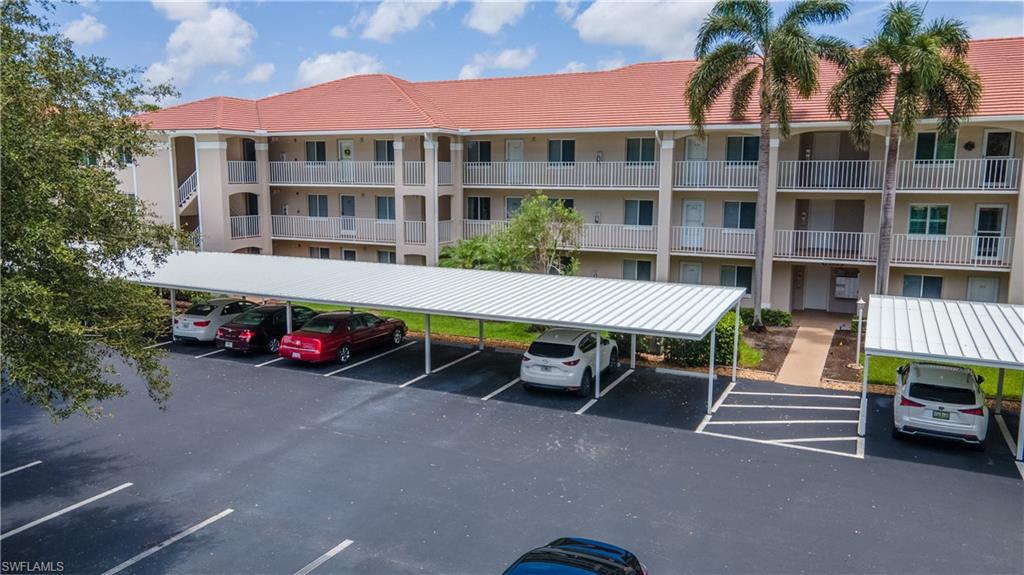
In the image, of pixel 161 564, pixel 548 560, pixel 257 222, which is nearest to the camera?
pixel 548 560

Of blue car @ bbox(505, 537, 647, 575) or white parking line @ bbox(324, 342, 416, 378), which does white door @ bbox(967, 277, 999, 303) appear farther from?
blue car @ bbox(505, 537, 647, 575)

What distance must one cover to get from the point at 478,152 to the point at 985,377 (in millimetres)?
20748

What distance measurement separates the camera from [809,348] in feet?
74.8

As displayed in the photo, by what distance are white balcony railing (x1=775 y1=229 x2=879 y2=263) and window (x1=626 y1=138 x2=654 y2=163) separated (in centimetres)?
582

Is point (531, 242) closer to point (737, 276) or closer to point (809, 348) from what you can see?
point (737, 276)

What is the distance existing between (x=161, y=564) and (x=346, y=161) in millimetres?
24707

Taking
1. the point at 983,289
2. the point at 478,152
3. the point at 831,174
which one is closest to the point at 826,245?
the point at 831,174

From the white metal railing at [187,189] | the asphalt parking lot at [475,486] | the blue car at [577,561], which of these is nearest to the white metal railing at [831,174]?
the asphalt parking lot at [475,486]

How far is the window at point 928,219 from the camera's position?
25484mm

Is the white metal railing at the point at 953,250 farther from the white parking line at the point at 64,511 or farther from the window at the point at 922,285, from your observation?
Result: the white parking line at the point at 64,511

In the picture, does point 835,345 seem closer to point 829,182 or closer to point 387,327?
point 829,182

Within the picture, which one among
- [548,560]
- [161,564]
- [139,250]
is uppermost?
[139,250]

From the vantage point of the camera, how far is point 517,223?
24.9m

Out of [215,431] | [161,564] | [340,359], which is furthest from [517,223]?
[161,564]
